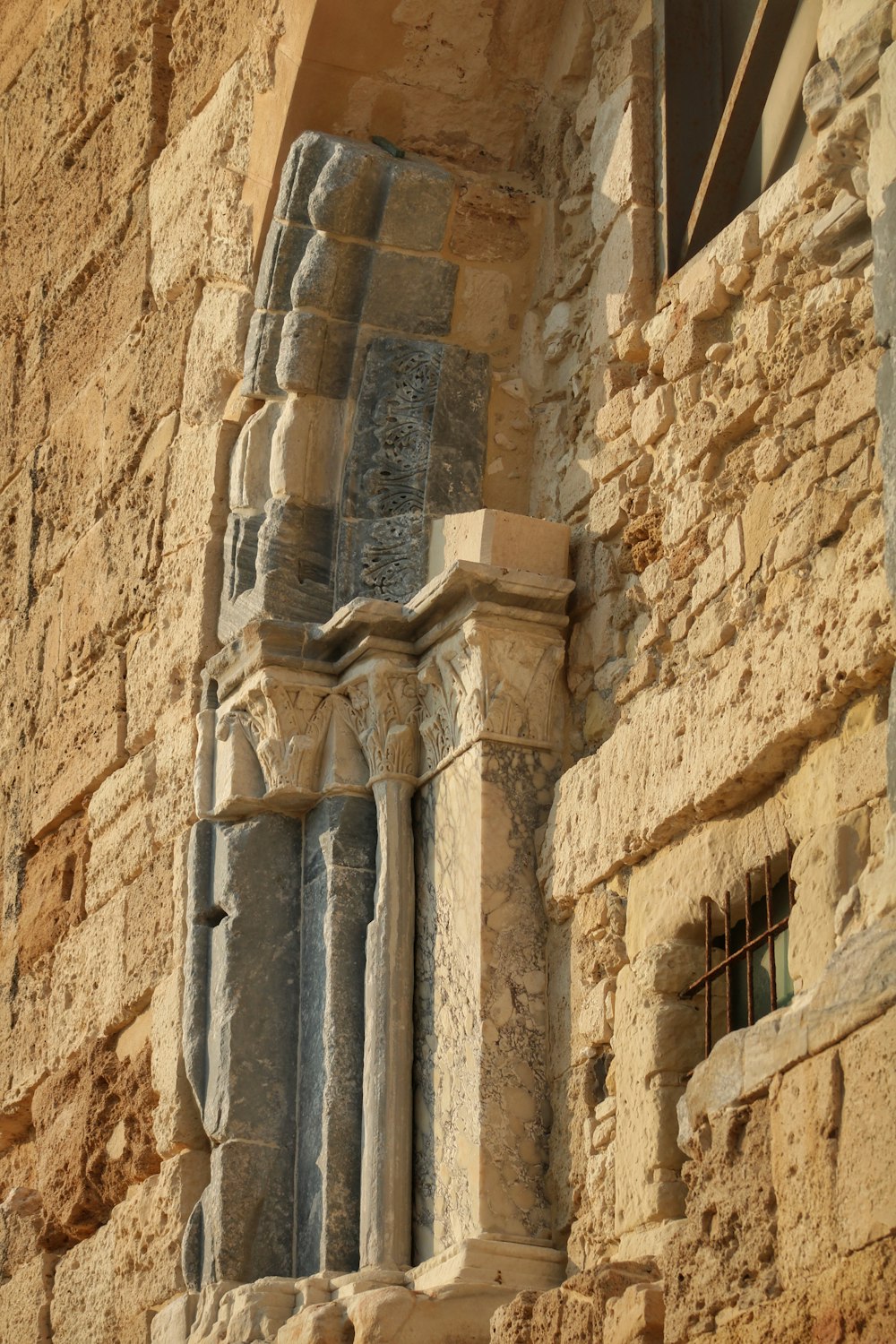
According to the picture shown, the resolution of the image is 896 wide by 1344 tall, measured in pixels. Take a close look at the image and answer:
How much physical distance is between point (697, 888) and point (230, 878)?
1.32 meters

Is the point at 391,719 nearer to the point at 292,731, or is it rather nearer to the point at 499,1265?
the point at 292,731

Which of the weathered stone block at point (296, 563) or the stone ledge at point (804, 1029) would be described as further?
the weathered stone block at point (296, 563)

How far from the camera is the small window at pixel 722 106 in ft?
15.5

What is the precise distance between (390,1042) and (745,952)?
0.94 m

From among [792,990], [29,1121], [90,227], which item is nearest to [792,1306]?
[792,990]

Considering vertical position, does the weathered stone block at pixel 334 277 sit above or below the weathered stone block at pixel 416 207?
below

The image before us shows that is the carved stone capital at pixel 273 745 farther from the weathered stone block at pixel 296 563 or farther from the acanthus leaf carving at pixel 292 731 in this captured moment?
the weathered stone block at pixel 296 563

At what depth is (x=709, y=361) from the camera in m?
4.54

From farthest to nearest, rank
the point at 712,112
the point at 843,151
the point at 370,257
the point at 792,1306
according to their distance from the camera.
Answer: the point at 370,257 → the point at 712,112 → the point at 843,151 → the point at 792,1306

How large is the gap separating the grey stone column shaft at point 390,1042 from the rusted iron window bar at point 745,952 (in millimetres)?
732

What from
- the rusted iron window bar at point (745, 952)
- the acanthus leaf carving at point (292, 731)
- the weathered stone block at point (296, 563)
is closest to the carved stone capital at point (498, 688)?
the acanthus leaf carving at point (292, 731)

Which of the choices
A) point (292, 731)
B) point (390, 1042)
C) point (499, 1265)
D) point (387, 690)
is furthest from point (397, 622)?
point (499, 1265)

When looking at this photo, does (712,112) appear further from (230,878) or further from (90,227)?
(90,227)

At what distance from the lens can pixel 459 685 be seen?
4.78 meters
